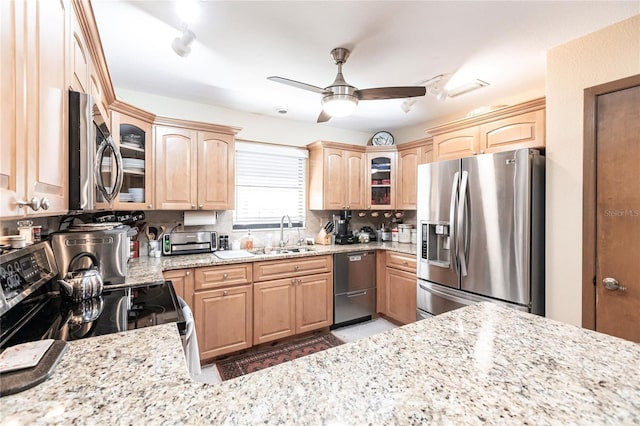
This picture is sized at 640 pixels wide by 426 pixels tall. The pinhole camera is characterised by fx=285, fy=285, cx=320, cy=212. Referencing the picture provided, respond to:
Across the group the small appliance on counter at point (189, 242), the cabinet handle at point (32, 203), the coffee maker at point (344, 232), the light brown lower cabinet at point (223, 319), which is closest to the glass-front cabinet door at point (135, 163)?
the small appliance on counter at point (189, 242)

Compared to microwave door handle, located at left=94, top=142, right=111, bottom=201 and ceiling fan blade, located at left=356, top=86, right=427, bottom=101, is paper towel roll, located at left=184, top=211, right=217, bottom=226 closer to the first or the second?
microwave door handle, located at left=94, top=142, right=111, bottom=201

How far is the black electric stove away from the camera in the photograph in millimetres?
1045

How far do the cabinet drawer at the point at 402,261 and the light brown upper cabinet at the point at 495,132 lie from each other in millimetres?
1109

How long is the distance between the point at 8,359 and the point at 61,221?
1.51 m

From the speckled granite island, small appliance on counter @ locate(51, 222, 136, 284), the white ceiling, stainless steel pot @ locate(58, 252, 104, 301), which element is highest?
the white ceiling

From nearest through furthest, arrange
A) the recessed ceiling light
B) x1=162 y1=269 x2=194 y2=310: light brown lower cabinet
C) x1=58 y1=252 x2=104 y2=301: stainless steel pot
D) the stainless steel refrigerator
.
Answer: x1=58 y1=252 x2=104 y2=301: stainless steel pot < the stainless steel refrigerator < x1=162 y1=269 x2=194 y2=310: light brown lower cabinet < the recessed ceiling light

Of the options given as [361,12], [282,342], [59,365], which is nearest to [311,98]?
[361,12]

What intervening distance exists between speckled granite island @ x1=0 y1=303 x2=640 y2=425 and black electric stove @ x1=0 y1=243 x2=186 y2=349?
0.76ft

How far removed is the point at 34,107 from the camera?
0.80m

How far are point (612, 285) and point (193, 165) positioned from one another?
10.9 ft

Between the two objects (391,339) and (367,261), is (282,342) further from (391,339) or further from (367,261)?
(391,339)

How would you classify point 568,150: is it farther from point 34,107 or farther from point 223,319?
point 223,319

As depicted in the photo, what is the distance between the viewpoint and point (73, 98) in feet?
3.59

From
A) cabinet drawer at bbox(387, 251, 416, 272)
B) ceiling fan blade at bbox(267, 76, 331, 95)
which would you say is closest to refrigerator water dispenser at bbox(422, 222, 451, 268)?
cabinet drawer at bbox(387, 251, 416, 272)
